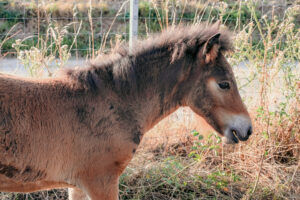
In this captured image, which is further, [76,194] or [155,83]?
[76,194]

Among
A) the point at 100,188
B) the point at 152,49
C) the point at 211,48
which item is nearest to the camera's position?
the point at 100,188

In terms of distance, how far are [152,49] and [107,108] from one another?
26.4 inches

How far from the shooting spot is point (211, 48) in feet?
10.5

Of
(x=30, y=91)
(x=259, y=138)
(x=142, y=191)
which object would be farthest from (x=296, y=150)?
(x=30, y=91)

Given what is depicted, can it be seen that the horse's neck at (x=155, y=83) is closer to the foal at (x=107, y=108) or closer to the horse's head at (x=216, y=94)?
the foal at (x=107, y=108)

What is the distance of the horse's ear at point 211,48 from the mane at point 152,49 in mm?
104

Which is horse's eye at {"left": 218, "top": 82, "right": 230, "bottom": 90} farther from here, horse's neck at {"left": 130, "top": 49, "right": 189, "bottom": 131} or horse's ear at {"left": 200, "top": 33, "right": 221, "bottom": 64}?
horse's neck at {"left": 130, "top": 49, "right": 189, "bottom": 131}

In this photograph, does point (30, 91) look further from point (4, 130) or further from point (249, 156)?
point (249, 156)

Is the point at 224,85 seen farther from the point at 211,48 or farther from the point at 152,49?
the point at 152,49

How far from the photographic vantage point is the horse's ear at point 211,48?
10.2 ft

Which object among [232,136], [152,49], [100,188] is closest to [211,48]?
[152,49]

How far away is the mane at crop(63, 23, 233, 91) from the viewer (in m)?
3.20

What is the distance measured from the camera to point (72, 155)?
2979 mm

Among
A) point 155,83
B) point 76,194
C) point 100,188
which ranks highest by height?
point 155,83
